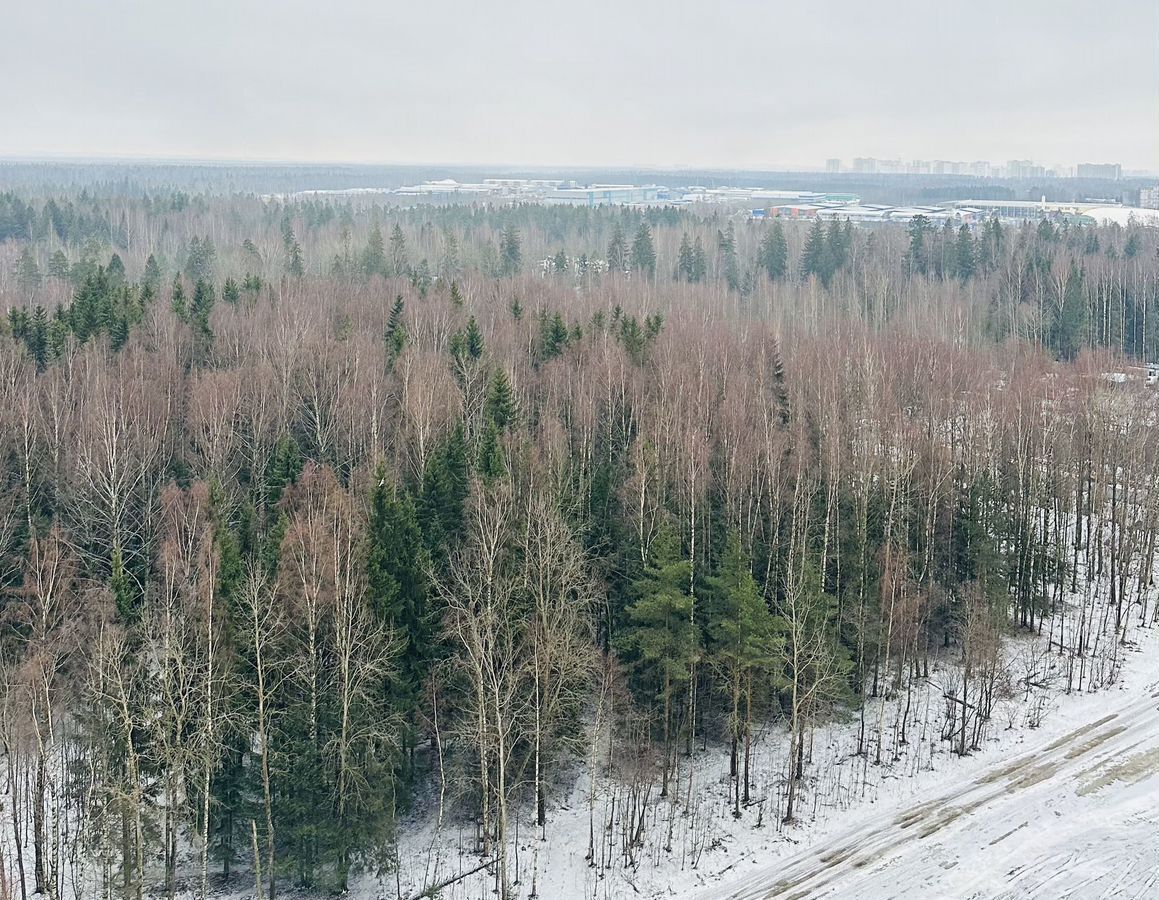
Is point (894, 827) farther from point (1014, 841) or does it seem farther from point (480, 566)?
point (480, 566)

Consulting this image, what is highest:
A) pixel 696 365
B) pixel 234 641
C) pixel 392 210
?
pixel 392 210

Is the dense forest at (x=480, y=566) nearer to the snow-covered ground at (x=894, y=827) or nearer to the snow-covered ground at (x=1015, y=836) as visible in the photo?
the snow-covered ground at (x=894, y=827)

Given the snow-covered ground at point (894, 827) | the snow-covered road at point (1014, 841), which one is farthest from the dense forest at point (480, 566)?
the snow-covered road at point (1014, 841)


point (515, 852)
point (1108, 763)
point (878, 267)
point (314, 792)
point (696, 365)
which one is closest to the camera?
point (314, 792)

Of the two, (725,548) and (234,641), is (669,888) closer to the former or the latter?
(725,548)

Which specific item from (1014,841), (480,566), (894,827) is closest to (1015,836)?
(1014,841)

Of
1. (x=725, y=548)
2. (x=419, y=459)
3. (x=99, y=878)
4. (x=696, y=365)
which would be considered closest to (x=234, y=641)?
(x=99, y=878)
